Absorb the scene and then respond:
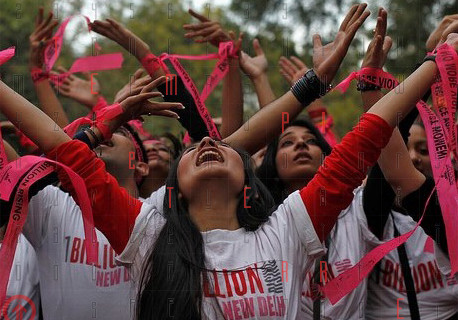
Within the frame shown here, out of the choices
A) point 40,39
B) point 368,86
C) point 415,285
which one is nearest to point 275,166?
point 415,285

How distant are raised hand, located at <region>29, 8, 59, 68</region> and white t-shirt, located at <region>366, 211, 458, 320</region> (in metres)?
2.05

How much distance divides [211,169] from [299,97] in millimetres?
521

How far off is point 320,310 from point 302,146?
3.05 ft

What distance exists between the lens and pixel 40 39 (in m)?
4.13

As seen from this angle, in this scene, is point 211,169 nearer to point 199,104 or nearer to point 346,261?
point 199,104

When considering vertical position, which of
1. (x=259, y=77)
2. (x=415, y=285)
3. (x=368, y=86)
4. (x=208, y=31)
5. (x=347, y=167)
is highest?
(x=208, y=31)

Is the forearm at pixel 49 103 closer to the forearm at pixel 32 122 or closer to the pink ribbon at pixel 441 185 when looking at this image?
the forearm at pixel 32 122

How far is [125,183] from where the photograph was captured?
11.8 ft

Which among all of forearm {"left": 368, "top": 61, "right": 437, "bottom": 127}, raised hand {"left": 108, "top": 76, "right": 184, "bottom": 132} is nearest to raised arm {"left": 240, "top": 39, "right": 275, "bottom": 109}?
raised hand {"left": 108, "top": 76, "right": 184, "bottom": 132}

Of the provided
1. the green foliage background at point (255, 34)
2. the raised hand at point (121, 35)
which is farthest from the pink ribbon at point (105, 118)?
the green foliage background at point (255, 34)

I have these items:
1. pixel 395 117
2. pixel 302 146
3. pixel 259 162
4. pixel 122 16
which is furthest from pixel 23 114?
pixel 122 16

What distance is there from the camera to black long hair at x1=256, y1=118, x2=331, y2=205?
12.4 feet

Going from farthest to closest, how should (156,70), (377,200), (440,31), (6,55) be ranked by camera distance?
(156,70) → (377,200) → (440,31) → (6,55)

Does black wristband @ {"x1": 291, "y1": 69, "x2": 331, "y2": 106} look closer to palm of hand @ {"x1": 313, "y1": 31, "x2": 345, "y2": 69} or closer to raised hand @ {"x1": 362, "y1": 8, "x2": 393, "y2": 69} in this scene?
palm of hand @ {"x1": 313, "y1": 31, "x2": 345, "y2": 69}
